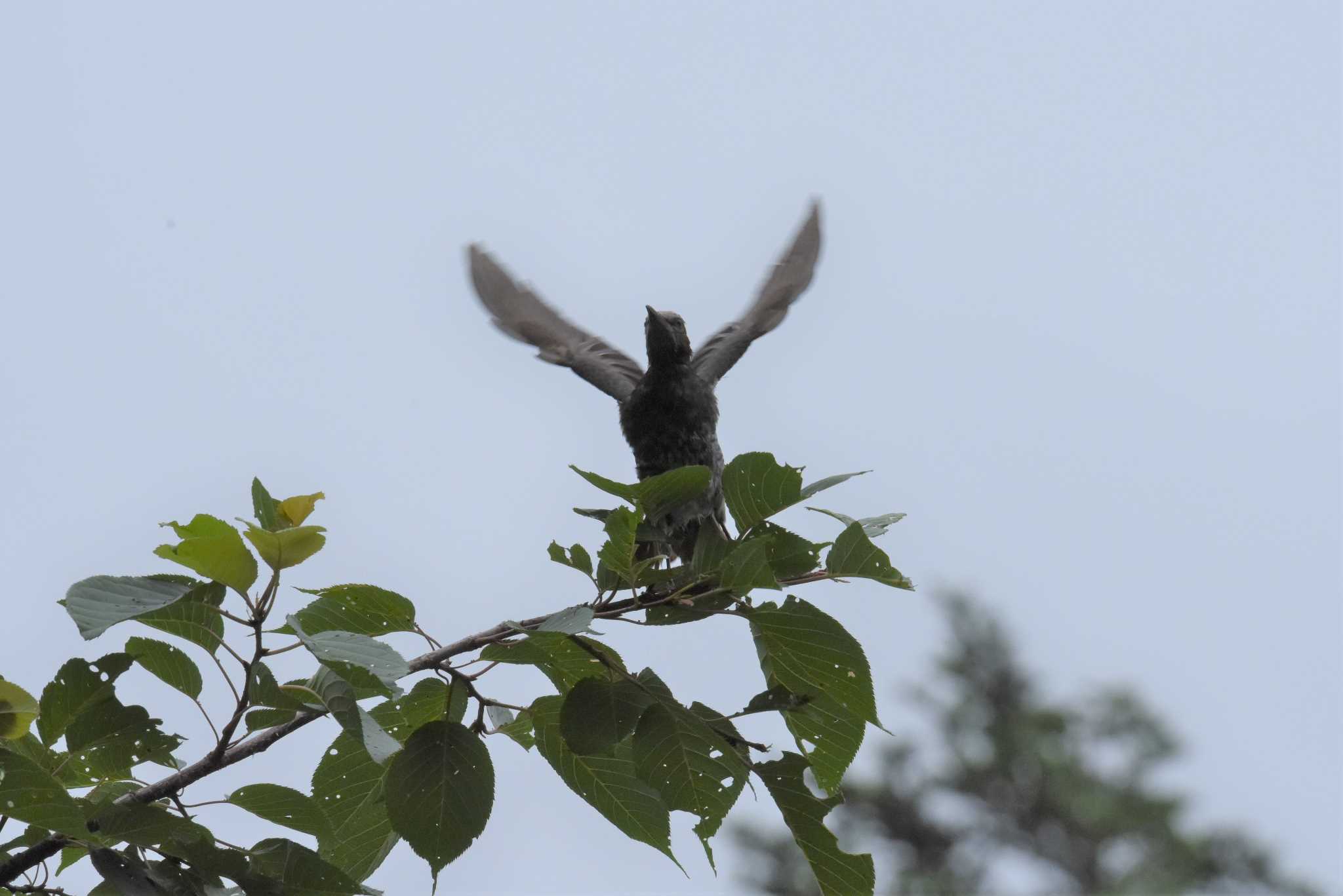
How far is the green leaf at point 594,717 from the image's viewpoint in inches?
90.6

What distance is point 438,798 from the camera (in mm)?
2250

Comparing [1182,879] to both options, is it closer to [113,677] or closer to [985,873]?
[985,873]

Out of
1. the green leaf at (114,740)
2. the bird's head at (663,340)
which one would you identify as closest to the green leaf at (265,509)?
the green leaf at (114,740)

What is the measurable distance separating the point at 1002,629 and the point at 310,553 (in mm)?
17321

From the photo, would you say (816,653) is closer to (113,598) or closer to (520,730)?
(520,730)

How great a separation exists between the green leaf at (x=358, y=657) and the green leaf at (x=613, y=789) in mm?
466

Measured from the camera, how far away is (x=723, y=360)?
5680mm

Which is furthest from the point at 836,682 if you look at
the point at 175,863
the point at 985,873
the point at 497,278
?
the point at 985,873

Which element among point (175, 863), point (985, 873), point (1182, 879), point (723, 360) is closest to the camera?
point (175, 863)

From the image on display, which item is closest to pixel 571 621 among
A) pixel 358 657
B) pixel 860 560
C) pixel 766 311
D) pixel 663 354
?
pixel 358 657

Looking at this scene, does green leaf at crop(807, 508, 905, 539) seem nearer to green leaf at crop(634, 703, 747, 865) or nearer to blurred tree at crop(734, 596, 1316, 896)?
green leaf at crop(634, 703, 747, 865)

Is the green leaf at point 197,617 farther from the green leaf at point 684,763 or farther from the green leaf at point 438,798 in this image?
the green leaf at point 684,763

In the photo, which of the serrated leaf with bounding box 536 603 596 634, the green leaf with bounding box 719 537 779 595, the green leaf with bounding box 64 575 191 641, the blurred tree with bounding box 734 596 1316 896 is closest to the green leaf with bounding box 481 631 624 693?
the serrated leaf with bounding box 536 603 596 634

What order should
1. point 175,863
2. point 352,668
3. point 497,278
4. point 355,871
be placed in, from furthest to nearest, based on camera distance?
point 497,278 → point 355,871 → point 175,863 → point 352,668
